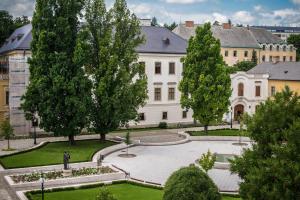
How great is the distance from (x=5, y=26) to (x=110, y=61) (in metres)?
32.6

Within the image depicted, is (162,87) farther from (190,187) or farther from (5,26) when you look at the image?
(190,187)

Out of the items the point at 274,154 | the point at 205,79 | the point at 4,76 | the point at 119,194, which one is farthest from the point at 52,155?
the point at 274,154

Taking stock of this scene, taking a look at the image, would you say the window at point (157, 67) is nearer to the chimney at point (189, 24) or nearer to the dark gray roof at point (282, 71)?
the dark gray roof at point (282, 71)

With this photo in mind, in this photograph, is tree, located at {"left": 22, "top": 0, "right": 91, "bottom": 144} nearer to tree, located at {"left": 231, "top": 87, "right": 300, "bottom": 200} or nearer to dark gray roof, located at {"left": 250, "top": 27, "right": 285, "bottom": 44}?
tree, located at {"left": 231, "top": 87, "right": 300, "bottom": 200}

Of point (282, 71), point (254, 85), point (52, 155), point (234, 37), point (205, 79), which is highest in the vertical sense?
point (234, 37)

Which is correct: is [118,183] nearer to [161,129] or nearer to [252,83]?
[161,129]

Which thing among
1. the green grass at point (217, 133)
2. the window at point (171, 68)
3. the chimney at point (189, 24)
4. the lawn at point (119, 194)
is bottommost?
the lawn at point (119, 194)

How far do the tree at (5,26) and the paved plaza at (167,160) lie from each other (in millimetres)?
33470

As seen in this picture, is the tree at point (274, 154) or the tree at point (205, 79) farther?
the tree at point (205, 79)

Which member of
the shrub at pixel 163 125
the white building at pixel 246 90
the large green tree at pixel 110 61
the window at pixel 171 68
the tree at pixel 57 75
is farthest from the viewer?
the white building at pixel 246 90

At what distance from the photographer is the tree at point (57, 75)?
32312mm

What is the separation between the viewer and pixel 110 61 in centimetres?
3400

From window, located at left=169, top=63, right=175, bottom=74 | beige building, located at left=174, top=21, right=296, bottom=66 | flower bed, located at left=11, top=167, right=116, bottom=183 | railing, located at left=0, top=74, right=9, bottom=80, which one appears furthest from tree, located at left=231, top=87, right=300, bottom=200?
beige building, located at left=174, top=21, right=296, bottom=66

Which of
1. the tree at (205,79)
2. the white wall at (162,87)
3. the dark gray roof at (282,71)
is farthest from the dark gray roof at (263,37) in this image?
the tree at (205,79)
